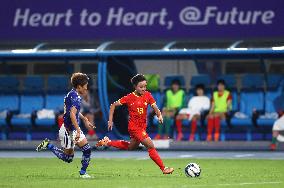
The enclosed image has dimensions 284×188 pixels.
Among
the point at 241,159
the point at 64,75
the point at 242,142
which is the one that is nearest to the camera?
the point at 241,159

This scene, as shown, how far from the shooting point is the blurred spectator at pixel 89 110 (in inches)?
1048

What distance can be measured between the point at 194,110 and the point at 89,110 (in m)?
3.11

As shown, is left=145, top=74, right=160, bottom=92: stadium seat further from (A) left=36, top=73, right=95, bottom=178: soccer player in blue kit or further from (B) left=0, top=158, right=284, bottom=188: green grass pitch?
(A) left=36, top=73, right=95, bottom=178: soccer player in blue kit

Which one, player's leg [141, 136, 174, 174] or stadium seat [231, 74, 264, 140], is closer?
player's leg [141, 136, 174, 174]

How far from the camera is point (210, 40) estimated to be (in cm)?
2570

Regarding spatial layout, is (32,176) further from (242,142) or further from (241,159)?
(242,142)

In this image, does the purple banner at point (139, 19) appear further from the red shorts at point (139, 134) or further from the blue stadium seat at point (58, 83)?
the red shorts at point (139, 134)

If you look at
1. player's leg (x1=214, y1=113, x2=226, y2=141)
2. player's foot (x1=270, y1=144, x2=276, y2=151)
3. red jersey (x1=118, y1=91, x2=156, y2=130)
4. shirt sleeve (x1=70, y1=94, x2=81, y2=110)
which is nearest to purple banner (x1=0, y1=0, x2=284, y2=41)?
player's leg (x1=214, y1=113, x2=226, y2=141)

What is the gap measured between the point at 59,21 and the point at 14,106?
284 centimetres

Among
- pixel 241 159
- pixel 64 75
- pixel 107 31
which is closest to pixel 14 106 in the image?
pixel 64 75

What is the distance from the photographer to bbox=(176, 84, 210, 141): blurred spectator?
25.8m

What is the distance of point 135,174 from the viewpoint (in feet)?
53.3

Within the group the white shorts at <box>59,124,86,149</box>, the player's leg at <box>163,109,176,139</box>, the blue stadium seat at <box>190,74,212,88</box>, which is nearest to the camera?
the white shorts at <box>59,124,86,149</box>

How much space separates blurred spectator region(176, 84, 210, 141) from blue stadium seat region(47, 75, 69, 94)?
3.47 meters
